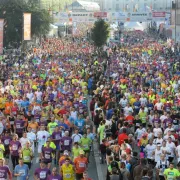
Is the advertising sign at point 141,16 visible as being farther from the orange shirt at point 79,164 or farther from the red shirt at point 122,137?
the orange shirt at point 79,164

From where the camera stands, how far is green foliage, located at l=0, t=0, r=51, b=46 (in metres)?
71.2

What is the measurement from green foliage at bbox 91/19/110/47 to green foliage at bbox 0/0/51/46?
10.5 metres

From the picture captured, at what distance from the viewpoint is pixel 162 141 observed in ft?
56.7

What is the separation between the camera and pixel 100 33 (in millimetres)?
62812

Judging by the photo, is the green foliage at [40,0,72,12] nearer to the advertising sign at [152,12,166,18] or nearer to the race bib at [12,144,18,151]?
the advertising sign at [152,12,166,18]

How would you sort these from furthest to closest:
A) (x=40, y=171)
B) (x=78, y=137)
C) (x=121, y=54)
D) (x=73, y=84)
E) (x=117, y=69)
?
(x=121, y=54)
(x=117, y=69)
(x=73, y=84)
(x=78, y=137)
(x=40, y=171)

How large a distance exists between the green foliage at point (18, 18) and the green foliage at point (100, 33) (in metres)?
10.5

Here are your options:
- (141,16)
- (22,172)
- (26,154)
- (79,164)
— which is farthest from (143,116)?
(141,16)

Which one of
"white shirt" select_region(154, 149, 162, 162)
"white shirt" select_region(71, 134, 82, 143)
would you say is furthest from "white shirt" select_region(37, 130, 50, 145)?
"white shirt" select_region(154, 149, 162, 162)

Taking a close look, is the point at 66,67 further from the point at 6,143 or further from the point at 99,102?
the point at 6,143

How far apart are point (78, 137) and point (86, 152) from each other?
0.46m

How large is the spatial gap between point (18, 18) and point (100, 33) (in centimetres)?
1221

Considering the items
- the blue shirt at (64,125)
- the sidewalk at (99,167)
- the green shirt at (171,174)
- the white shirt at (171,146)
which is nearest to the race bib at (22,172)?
the green shirt at (171,174)

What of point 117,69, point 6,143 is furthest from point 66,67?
point 6,143
